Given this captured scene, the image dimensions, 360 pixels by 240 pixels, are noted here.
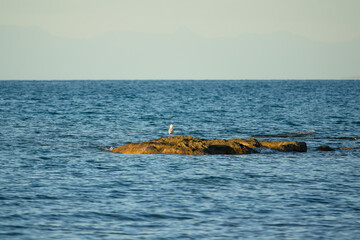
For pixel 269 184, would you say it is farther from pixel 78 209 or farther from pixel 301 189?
pixel 78 209

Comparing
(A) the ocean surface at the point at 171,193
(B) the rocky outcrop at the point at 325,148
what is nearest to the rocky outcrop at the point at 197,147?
(A) the ocean surface at the point at 171,193

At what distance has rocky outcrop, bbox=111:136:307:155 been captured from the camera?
77.4 ft

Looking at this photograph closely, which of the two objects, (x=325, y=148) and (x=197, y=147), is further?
(x=325, y=148)

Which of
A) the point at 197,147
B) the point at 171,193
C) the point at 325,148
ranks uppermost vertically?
the point at 197,147

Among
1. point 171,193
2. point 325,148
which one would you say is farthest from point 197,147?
point 171,193

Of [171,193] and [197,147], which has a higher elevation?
[197,147]

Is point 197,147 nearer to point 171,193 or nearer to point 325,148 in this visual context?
point 325,148

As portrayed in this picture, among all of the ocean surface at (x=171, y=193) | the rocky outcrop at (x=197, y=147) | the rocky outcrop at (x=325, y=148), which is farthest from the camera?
the rocky outcrop at (x=325, y=148)

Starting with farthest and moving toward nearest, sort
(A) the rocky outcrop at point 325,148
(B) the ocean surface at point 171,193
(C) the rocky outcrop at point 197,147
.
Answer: (A) the rocky outcrop at point 325,148
(C) the rocky outcrop at point 197,147
(B) the ocean surface at point 171,193

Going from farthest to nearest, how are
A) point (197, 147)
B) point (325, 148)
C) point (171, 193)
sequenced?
point (325, 148), point (197, 147), point (171, 193)

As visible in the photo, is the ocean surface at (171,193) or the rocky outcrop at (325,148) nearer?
the ocean surface at (171,193)

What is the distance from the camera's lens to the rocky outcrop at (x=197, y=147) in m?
23.6

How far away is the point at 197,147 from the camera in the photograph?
2359 centimetres

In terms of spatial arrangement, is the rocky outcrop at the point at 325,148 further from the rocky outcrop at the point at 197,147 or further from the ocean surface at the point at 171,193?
Result: the rocky outcrop at the point at 197,147
